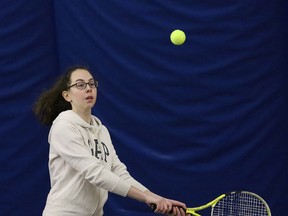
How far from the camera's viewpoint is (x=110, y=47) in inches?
225

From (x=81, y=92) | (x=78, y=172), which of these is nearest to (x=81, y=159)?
(x=78, y=172)

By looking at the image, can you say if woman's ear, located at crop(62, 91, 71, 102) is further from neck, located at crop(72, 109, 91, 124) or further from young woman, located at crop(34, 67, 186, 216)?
neck, located at crop(72, 109, 91, 124)

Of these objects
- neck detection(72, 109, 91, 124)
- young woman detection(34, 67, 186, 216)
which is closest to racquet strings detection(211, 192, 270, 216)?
young woman detection(34, 67, 186, 216)

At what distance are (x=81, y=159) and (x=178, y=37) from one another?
78.5 inches

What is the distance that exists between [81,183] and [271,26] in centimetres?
243

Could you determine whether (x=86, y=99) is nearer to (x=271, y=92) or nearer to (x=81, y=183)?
(x=81, y=183)

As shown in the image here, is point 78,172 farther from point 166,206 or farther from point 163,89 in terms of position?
point 163,89

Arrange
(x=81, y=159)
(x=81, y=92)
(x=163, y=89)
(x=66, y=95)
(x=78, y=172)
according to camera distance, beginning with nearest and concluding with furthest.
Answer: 1. (x=81, y=159)
2. (x=78, y=172)
3. (x=81, y=92)
4. (x=66, y=95)
5. (x=163, y=89)

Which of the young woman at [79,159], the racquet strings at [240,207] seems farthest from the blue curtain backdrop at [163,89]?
the young woman at [79,159]

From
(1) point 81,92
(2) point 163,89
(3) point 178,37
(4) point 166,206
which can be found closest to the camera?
(4) point 166,206

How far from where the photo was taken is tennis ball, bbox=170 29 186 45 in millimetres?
5352

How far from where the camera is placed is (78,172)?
3752 millimetres

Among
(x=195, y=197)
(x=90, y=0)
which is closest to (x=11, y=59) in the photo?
(x=90, y=0)

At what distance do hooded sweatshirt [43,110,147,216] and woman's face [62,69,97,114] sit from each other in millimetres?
68
